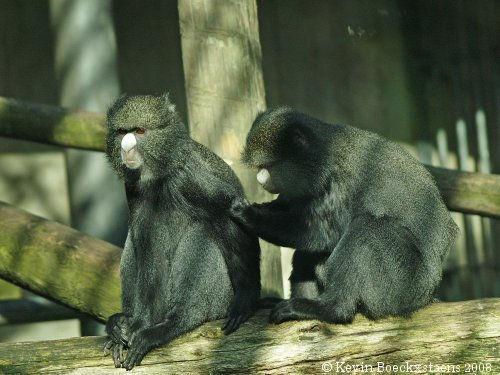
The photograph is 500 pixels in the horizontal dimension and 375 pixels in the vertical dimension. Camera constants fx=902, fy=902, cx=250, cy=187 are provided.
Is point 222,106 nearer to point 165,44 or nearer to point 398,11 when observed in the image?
point 165,44

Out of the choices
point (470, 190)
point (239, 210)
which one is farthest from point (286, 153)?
point (470, 190)

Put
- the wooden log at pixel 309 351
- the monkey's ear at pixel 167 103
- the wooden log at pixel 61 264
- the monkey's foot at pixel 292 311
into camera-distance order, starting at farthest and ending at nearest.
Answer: the wooden log at pixel 61 264
the monkey's ear at pixel 167 103
the monkey's foot at pixel 292 311
the wooden log at pixel 309 351

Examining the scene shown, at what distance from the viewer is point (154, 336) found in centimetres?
538

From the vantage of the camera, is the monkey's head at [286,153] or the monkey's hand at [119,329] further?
the monkey's head at [286,153]

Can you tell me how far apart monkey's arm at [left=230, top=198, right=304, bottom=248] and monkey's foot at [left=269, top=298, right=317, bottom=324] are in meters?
0.50

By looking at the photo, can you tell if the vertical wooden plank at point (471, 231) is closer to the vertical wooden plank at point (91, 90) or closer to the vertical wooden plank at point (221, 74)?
the vertical wooden plank at point (91, 90)

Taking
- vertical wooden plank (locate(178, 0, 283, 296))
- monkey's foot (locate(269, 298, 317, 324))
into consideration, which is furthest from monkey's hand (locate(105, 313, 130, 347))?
vertical wooden plank (locate(178, 0, 283, 296))

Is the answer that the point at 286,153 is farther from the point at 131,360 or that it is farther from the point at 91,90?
the point at 91,90

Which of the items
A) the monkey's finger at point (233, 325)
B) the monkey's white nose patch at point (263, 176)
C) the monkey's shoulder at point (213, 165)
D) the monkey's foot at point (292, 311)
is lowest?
the monkey's finger at point (233, 325)

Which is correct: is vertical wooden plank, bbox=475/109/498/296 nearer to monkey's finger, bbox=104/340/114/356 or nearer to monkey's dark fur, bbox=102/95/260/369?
monkey's dark fur, bbox=102/95/260/369

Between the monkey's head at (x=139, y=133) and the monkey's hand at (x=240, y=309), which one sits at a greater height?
the monkey's head at (x=139, y=133)

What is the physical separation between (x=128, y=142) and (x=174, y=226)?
642mm

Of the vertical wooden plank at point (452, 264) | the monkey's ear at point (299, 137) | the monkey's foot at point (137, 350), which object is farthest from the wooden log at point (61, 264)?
the vertical wooden plank at point (452, 264)

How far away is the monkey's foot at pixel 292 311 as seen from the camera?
17.4 ft
